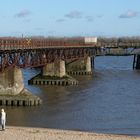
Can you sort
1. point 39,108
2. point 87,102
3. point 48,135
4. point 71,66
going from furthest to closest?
point 71,66 → point 87,102 → point 39,108 → point 48,135

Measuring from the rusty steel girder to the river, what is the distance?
3.74 meters

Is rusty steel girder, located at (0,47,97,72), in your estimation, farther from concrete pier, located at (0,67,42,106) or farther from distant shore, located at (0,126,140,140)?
distant shore, located at (0,126,140,140)

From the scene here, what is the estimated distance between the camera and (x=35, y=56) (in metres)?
67.3

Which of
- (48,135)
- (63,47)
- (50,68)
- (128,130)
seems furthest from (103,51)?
(48,135)

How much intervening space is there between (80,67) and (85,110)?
45.8 m

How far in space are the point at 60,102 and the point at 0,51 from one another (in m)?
7.87

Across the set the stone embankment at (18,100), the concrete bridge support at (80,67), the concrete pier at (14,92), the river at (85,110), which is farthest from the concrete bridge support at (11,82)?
the concrete bridge support at (80,67)

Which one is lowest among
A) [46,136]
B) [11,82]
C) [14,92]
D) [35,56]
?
[14,92]

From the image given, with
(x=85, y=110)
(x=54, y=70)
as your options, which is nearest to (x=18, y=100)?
(x=85, y=110)

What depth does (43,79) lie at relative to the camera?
245ft

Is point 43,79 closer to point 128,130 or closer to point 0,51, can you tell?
point 0,51

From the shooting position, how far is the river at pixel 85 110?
134ft

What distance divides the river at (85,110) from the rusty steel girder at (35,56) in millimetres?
3741

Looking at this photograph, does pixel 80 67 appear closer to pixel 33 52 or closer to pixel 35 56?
pixel 35 56
